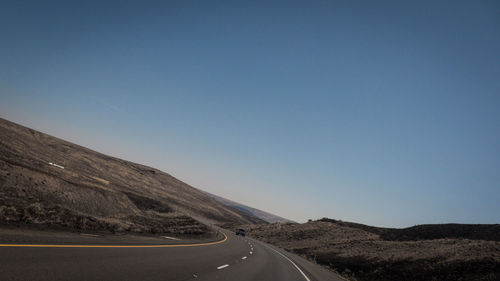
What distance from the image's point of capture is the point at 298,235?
6556 cm

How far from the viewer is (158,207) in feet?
179

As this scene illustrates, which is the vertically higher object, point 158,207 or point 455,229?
point 455,229

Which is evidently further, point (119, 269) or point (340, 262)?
point (340, 262)

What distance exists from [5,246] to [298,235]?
62955 mm

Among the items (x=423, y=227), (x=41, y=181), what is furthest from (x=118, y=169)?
(x=423, y=227)

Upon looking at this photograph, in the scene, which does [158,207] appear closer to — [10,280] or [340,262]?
[340,262]

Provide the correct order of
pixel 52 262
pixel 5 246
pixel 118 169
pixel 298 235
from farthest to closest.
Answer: pixel 118 169, pixel 298 235, pixel 5 246, pixel 52 262

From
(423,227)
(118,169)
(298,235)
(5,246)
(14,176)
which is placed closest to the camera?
(5,246)

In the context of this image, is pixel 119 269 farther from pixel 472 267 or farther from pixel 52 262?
pixel 472 267

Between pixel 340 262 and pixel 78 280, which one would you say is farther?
pixel 340 262

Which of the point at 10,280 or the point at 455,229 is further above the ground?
the point at 455,229

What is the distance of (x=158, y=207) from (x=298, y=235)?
3075 cm

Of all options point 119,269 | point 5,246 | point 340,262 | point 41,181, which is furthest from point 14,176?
point 340,262

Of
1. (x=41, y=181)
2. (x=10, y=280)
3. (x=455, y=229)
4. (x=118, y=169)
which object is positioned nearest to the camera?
(x=10, y=280)
